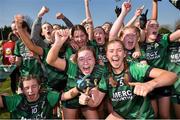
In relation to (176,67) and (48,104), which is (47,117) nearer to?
(48,104)

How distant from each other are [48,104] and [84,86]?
61 cm

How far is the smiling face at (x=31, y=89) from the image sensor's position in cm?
486

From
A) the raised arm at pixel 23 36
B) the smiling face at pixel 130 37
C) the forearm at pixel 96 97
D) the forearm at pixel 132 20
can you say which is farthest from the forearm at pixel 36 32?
the forearm at pixel 96 97

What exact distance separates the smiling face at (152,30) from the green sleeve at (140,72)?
1.89m

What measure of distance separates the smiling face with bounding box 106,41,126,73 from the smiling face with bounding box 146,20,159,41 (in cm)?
172

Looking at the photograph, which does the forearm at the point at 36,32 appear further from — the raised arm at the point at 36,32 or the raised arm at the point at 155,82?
the raised arm at the point at 155,82

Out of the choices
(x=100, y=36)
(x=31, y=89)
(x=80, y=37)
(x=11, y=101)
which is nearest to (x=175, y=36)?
(x=100, y=36)

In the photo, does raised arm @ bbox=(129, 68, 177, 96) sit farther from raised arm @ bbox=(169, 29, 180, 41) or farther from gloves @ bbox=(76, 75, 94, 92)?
raised arm @ bbox=(169, 29, 180, 41)

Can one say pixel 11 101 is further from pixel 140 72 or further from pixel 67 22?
pixel 67 22

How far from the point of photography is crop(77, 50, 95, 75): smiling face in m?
5.15

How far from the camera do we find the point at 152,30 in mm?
6492

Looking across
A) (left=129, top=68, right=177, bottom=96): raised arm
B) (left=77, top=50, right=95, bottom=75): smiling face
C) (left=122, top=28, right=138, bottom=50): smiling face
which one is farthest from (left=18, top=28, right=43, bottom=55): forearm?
(left=129, top=68, right=177, bottom=96): raised arm

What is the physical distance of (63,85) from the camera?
639 centimetres

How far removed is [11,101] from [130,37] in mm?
2198
